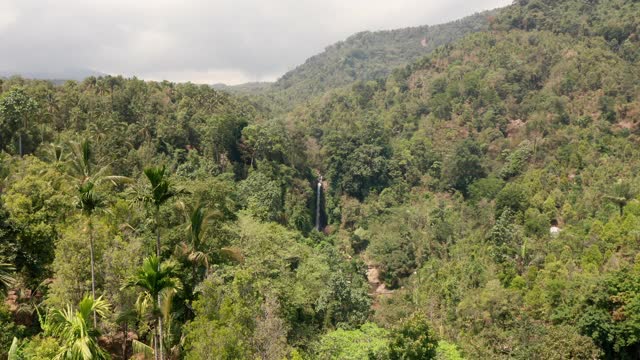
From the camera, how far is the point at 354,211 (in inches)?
2606

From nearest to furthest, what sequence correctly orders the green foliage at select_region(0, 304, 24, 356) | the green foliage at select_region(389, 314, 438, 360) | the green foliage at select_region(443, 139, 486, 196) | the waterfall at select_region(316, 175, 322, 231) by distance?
the green foliage at select_region(0, 304, 24, 356) < the green foliage at select_region(389, 314, 438, 360) < the waterfall at select_region(316, 175, 322, 231) < the green foliage at select_region(443, 139, 486, 196)

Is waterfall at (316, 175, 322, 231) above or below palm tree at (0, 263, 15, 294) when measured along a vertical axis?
below

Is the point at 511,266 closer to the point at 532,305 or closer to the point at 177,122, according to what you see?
the point at 532,305

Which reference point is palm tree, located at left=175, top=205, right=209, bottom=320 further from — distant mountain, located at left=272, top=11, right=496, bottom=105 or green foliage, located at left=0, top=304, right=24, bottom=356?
distant mountain, located at left=272, top=11, right=496, bottom=105

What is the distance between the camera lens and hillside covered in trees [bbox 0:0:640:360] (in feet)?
63.0

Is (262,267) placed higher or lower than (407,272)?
higher

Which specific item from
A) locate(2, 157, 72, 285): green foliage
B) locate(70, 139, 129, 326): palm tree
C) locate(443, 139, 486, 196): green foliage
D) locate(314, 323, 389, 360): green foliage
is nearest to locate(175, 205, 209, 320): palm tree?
locate(70, 139, 129, 326): palm tree

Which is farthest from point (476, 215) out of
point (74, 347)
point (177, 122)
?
point (74, 347)

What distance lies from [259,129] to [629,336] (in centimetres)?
4201

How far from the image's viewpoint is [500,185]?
61438 mm

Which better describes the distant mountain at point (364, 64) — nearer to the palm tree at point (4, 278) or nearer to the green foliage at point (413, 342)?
the green foliage at point (413, 342)

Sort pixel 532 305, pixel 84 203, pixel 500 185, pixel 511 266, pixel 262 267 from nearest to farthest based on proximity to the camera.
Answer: pixel 84 203, pixel 262 267, pixel 532 305, pixel 511 266, pixel 500 185

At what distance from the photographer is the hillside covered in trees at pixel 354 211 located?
1919cm

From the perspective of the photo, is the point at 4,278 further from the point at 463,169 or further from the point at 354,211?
the point at 463,169
